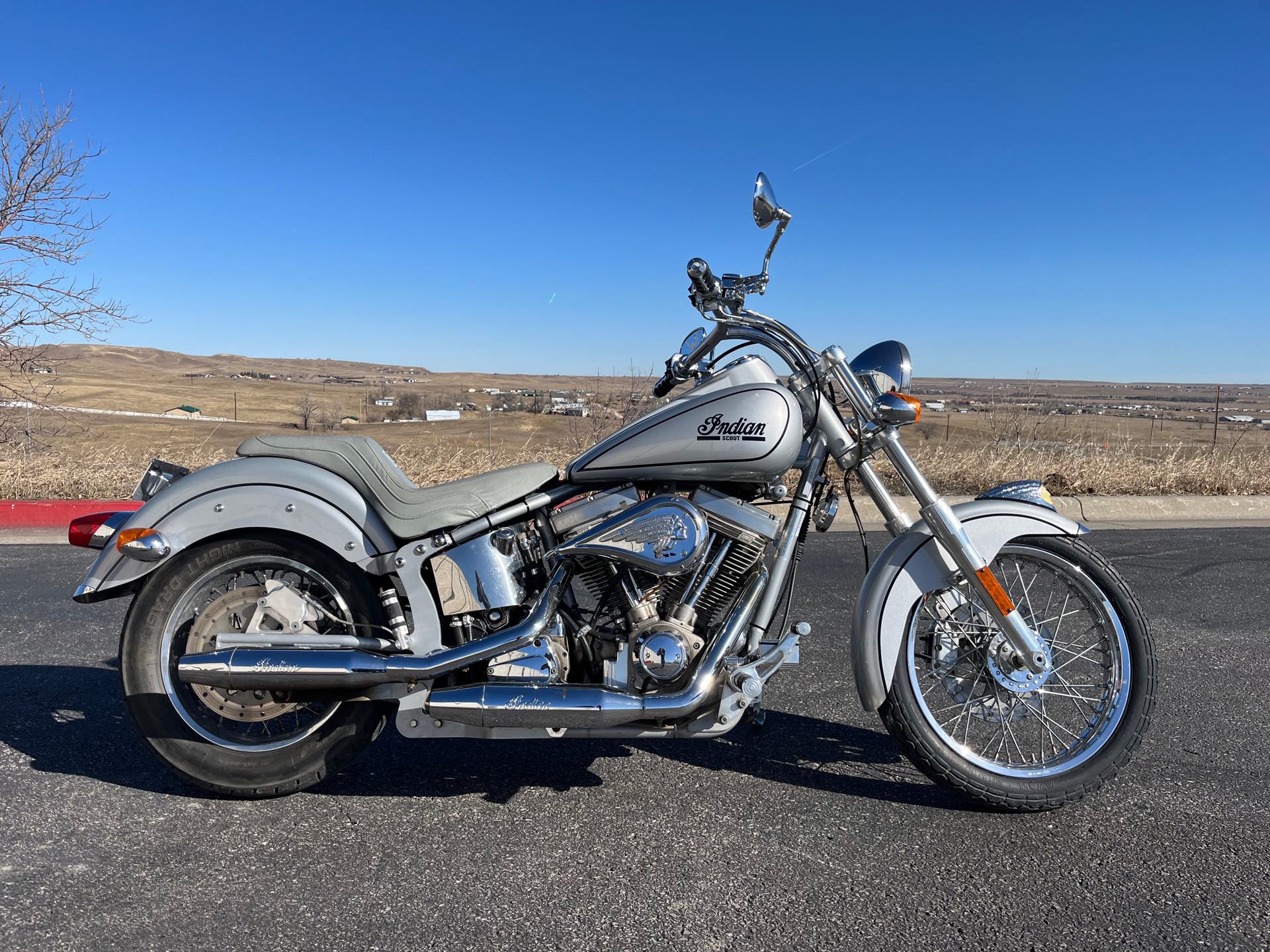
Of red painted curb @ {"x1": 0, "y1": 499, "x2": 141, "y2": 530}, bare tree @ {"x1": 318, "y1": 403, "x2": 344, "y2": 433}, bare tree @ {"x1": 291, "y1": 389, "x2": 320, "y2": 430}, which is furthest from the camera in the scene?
bare tree @ {"x1": 291, "y1": 389, "x2": 320, "y2": 430}

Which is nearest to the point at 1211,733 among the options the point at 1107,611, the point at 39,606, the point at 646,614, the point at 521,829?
the point at 1107,611

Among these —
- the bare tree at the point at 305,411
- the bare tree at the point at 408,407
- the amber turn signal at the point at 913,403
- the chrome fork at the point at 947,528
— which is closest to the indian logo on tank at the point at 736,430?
the chrome fork at the point at 947,528

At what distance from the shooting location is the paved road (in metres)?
2.30

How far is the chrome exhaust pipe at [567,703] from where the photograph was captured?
2.73 meters

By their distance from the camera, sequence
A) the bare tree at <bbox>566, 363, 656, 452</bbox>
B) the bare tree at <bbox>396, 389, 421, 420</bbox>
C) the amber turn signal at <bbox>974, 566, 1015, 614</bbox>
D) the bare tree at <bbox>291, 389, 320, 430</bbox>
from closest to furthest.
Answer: the amber turn signal at <bbox>974, 566, 1015, 614</bbox> < the bare tree at <bbox>566, 363, 656, 452</bbox> < the bare tree at <bbox>291, 389, 320, 430</bbox> < the bare tree at <bbox>396, 389, 421, 420</bbox>

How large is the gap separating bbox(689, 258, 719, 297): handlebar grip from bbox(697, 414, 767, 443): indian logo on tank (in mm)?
536

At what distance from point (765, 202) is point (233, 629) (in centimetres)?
230

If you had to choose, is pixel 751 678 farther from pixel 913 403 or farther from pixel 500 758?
pixel 500 758

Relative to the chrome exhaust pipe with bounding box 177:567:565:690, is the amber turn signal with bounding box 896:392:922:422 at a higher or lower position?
higher

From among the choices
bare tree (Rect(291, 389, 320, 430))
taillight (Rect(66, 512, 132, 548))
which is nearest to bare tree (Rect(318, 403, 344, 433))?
bare tree (Rect(291, 389, 320, 430))

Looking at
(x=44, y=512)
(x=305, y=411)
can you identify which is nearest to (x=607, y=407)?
(x=44, y=512)

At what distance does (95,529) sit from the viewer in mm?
3082

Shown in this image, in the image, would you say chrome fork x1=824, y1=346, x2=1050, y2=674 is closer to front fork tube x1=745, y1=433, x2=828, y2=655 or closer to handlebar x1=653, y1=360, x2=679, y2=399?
front fork tube x1=745, y1=433, x2=828, y2=655

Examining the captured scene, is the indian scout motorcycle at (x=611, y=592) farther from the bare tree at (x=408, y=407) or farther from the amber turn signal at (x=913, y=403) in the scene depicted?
the bare tree at (x=408, y=407)
